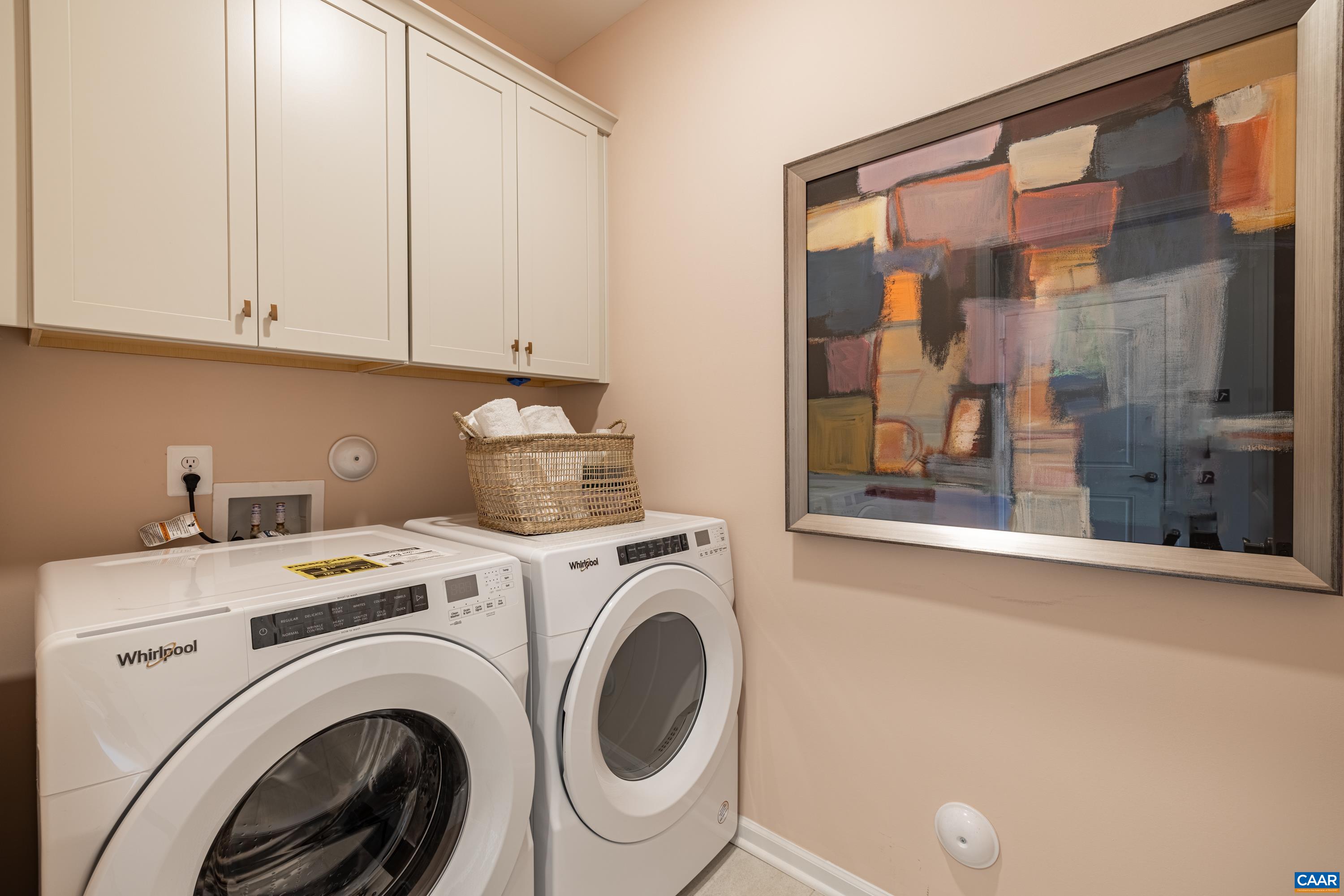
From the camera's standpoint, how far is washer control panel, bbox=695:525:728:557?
5.15 ft

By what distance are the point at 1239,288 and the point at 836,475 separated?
80 cm

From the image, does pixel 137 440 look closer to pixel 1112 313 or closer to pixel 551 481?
pixel 551 481

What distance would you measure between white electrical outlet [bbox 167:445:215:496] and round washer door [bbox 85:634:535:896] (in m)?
0.86

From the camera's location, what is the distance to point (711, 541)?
Result: 5.30 feet

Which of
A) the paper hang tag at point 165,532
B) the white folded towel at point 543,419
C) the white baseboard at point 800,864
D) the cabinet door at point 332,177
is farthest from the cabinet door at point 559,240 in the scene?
the white baseboard at point 800,864

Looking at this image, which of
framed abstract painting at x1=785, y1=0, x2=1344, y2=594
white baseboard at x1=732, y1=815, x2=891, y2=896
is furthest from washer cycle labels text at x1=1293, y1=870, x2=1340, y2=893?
white baseboard at x1=732, y1=815, x2=891, y2=896

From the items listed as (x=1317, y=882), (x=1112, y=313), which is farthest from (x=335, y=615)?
(x=1317, y=882)

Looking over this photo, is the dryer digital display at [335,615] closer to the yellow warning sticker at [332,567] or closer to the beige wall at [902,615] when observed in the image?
the yellow warning sticker at [332,567]

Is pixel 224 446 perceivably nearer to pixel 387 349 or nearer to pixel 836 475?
pixel 387 349

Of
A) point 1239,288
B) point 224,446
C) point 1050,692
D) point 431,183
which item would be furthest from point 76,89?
point 1050,692

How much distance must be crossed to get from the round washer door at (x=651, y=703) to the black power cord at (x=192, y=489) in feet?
3.33

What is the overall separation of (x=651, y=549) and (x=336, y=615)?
70 centimetres

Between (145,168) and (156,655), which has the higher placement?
(145,168)

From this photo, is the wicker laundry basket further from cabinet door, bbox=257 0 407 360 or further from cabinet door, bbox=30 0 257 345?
cabinet door, bbox=30 0 257 345
